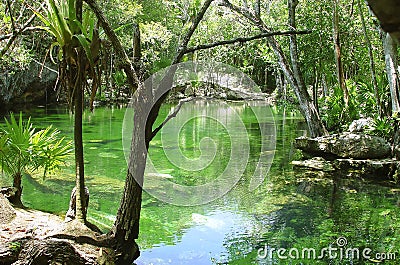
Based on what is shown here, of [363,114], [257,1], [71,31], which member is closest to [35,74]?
[257,1]

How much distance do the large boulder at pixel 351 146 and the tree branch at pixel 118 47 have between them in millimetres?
→ 7028

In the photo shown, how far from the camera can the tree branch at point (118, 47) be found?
383 cm

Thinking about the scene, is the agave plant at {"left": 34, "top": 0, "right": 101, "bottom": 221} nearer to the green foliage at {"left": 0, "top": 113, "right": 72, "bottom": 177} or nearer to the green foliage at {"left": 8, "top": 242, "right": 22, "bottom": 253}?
the green foliage at {"left": 8, "top": 242, "right": 22, "bottom": 253}

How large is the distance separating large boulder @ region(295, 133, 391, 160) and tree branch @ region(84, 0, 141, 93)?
7.03 meters

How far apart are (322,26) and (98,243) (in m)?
11.7

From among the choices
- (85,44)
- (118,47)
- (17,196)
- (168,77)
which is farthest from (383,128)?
(85,44)

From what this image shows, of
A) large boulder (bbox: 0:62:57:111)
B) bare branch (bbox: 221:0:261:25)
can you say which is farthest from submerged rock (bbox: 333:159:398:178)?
large boulder (bbox: 0:62:57:111)

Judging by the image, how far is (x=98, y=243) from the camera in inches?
158

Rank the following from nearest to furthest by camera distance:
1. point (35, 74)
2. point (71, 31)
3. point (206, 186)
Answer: point (71, 31) → point (206, 186) → point (35, 74)

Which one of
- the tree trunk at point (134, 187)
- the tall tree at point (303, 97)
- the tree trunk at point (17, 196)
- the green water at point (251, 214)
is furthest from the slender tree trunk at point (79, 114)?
the tall tree at point (303, 97)

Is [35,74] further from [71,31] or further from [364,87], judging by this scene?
[71,31]

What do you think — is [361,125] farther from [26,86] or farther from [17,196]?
[26,86]

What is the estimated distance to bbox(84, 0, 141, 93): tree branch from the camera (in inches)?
151

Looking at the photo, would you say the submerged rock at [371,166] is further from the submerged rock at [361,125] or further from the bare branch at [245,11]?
the bare branch at [245,11]
